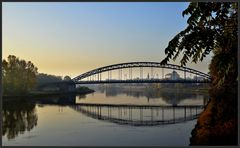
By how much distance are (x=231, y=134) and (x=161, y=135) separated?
36.4 ft

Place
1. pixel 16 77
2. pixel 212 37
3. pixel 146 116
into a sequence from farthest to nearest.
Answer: pixel 16 77 → pixel 146 116 → pixel 212 37

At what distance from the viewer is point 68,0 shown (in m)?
7.87

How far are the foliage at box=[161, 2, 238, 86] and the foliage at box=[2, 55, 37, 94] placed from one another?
59285 mm

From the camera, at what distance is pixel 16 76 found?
6469 centimetres

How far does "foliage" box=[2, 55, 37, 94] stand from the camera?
62.6 m

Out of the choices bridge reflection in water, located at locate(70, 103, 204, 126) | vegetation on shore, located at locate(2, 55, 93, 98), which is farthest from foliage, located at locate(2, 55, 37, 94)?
bridge reflection in water, located at locate(70, 103, 204, 126)

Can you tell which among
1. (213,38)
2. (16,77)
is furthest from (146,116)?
(213,38)

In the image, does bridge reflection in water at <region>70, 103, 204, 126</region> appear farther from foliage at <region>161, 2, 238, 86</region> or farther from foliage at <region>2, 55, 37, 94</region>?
foliage at <region>161, 2, 238, 86</region>

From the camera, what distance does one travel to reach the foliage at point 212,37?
4.94 meters

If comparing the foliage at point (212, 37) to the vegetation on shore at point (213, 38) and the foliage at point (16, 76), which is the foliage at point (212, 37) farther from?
the foliage at point (16, 76)

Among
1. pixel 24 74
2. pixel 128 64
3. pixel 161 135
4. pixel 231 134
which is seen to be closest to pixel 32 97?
pixel 24 74

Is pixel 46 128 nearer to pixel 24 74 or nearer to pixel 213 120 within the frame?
pixel 213 120

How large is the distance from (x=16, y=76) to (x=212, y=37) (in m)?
63.4

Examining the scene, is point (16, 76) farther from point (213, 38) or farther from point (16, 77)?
point (213, 38)
